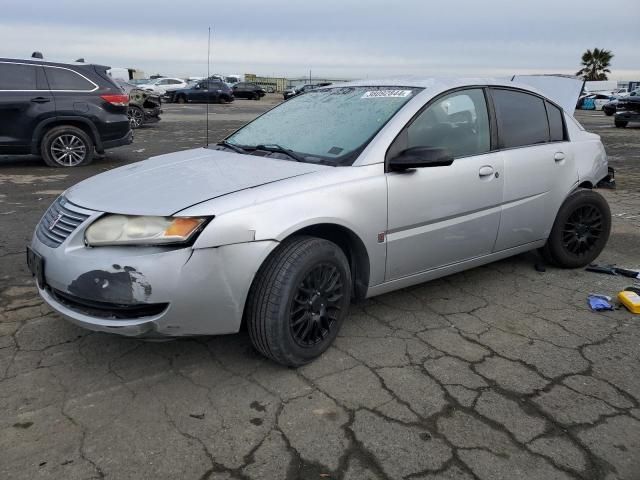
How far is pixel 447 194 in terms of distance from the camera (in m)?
3.40

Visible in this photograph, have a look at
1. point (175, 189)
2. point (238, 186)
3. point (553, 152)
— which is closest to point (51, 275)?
point (175, 189)

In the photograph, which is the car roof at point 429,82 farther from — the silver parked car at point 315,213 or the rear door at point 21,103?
the rear door at point 21,103

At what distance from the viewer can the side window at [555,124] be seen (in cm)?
427

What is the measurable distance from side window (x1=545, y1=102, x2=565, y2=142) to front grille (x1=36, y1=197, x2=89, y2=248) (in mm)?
3438

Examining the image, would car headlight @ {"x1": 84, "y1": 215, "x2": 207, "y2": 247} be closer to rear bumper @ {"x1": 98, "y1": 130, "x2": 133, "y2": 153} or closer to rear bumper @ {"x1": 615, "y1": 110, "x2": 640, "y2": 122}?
rear bumper @ {"x1": 98, "y1": 130, "x2": 133, "y2": 153}

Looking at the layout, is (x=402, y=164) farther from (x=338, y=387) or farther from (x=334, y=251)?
(x=338, y=387)

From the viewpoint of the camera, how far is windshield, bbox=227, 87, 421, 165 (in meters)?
3.28

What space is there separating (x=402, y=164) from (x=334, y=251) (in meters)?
0.67

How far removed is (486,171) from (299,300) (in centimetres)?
165

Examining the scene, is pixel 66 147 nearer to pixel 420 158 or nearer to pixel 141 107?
pixel 141 107

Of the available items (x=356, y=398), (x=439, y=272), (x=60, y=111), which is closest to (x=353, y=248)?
(x=439, y=272)

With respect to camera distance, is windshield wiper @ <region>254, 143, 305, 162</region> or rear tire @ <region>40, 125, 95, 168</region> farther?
rear tire @ <region>40, 125, 95, 168</region>

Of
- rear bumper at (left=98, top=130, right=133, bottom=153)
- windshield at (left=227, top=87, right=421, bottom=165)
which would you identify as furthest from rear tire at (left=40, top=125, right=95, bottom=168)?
windshield at (left=227, top=87, right=421, bottom=165)

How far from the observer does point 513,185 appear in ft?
12.6
